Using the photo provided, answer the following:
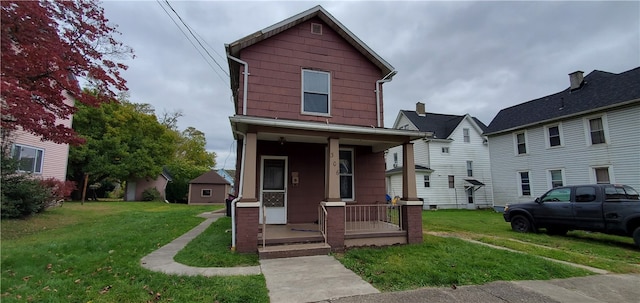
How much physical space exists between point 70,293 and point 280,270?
2922mm

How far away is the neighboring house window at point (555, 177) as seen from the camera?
1544 centimetres

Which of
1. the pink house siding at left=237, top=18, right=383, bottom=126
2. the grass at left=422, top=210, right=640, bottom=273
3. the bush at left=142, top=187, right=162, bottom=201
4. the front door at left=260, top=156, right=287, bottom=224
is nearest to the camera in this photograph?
the grass at left=422, top=210, right=640, bottom=273

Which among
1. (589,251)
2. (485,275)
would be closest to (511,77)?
(589,251)

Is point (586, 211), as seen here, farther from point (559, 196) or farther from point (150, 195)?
point (150, 195)

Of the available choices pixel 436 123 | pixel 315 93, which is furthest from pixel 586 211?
pixel 436 123

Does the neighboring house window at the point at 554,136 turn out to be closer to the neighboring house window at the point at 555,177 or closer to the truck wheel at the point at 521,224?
the neighboring house window at the point at 555,177

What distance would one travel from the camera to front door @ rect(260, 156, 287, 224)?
8.32m

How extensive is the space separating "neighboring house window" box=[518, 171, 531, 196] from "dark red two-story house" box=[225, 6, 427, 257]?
13.0 m

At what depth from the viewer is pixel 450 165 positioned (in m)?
22.0

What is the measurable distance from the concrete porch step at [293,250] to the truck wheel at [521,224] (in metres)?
7.96

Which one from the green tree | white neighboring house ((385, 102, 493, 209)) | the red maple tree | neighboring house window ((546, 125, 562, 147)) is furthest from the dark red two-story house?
the green tree

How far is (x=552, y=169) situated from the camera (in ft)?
51.7

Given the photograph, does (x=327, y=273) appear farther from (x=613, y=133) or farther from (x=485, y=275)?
(x=613, y=133)

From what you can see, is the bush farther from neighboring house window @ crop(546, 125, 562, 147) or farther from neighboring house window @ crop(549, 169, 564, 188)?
neighboring house window @ crop(546, 125, 562, 147)
